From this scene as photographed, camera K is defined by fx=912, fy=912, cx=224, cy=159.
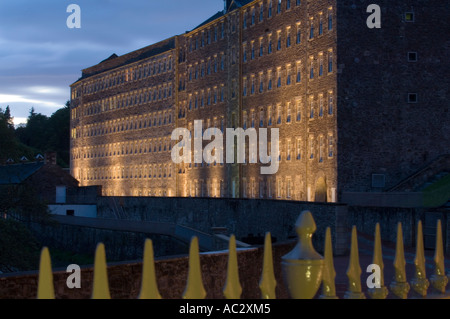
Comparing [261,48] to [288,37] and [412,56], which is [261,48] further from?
[412,56]

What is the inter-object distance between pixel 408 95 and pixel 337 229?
26452mm

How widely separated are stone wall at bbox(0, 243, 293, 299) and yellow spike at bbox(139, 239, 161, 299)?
5.80m

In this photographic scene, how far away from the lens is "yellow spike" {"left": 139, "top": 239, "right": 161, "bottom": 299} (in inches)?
265

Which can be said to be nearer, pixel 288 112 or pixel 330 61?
pixel 330 61

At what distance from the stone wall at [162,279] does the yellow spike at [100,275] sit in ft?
19.5

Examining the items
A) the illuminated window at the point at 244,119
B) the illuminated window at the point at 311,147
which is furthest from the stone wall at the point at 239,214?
the illuminated window at the point at 244,119

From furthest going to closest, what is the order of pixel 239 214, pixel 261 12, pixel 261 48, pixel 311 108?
pixel 261 48, pixel 261 12, pixel 311 108, pixel 239 214

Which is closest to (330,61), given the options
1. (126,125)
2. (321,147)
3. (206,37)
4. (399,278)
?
(321,147)

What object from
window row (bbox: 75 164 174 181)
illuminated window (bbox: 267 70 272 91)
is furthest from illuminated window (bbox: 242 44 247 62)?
window row (bbox: 75 164 174 181)

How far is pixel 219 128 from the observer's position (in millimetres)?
83125

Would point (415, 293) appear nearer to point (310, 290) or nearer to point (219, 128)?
point (310, 290)

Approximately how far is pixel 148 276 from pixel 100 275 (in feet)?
1.52

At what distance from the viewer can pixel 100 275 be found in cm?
648

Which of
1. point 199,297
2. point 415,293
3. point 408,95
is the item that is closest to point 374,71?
point 408,95
